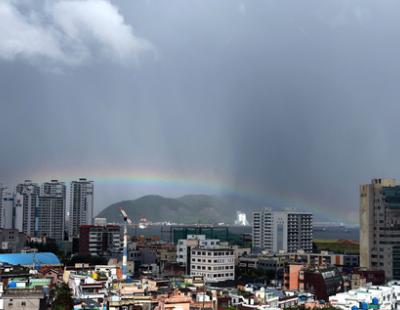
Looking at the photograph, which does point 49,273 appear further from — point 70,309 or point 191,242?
point 191,242

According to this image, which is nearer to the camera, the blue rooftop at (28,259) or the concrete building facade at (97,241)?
the blue rooftop at (28,259)

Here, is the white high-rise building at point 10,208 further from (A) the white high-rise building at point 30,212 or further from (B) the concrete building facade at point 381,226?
(B) the concrete building facade at point 381,226

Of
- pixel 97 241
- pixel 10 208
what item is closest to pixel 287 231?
pixel 97 241

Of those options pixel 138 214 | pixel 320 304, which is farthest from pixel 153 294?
pixel 138 214

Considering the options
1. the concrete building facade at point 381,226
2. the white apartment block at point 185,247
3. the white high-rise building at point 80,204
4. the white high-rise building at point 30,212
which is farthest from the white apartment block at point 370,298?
the white high-rise building at point 80,204

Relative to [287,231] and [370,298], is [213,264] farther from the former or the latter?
[287,231]

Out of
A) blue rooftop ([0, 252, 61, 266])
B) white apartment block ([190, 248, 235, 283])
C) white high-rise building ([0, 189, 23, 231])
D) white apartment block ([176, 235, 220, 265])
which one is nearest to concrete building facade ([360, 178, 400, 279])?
white apartment block ([176, 235, 220, 265])

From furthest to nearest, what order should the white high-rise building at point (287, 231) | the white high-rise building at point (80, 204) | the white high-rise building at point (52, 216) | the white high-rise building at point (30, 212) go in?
the white high-rise building at point (80, 204) < the white high-rise building at point (52, 216) < the white high-rise building at point (30, 212) < the white high-rise building at point (287, 231)
